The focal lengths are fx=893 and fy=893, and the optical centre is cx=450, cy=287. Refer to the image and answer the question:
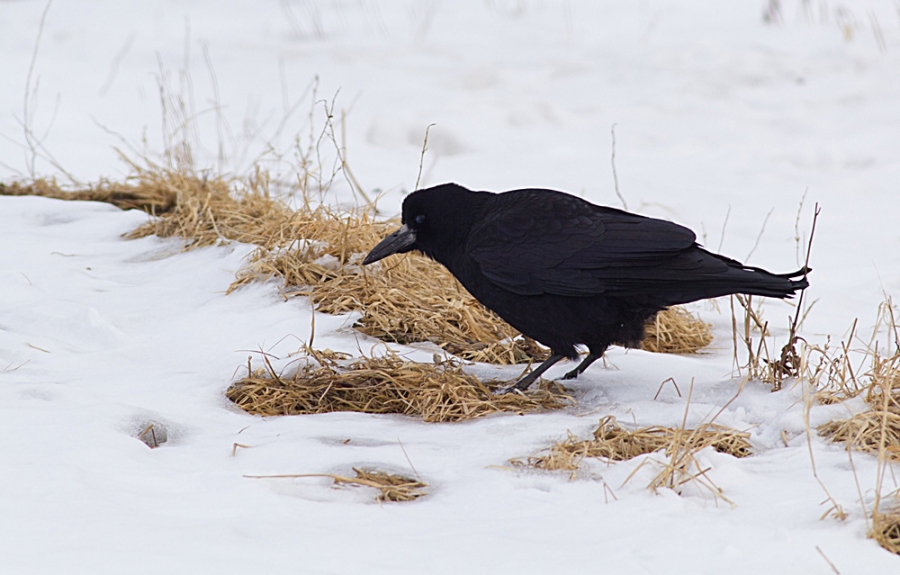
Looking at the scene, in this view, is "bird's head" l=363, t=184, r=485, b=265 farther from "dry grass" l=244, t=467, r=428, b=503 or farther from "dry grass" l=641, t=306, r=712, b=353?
"dry grass" l=244, t=467, r=428, b=503

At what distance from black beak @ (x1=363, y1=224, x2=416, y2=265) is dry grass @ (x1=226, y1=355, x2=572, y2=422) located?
0.63 m

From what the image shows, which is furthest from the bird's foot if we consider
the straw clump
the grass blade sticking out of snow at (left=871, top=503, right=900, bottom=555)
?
the grass blade sticking out of snow at (left=871, top=503, right=900, bottom=555)

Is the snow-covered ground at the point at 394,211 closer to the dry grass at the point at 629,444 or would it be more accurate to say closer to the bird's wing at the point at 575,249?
the dry grass at the point at 629,444

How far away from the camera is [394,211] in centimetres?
616

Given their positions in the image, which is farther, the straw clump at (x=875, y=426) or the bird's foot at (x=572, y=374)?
the bird's foot at (x=572, y=374)

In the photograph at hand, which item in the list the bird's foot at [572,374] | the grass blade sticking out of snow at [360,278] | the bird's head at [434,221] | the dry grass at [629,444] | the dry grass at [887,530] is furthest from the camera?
the grass blade sticking out of snow at [360,278]

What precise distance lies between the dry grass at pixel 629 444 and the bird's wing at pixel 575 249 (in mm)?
704

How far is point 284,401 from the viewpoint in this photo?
3.30m

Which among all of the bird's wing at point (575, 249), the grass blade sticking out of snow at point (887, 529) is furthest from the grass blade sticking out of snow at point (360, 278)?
the grass blade sticking out of snow at point (887, 529)

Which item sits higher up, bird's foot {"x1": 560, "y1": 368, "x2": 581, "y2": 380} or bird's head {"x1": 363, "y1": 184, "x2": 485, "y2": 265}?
bird's head {"x1": 363, "y1": 184, "x2": 485, "y2": 265}

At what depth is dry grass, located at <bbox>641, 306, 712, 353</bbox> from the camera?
4262mm

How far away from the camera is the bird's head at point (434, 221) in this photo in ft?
12.7

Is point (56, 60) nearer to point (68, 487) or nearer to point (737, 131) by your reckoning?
point (737, 131)

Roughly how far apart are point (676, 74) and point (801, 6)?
300 centimetres
